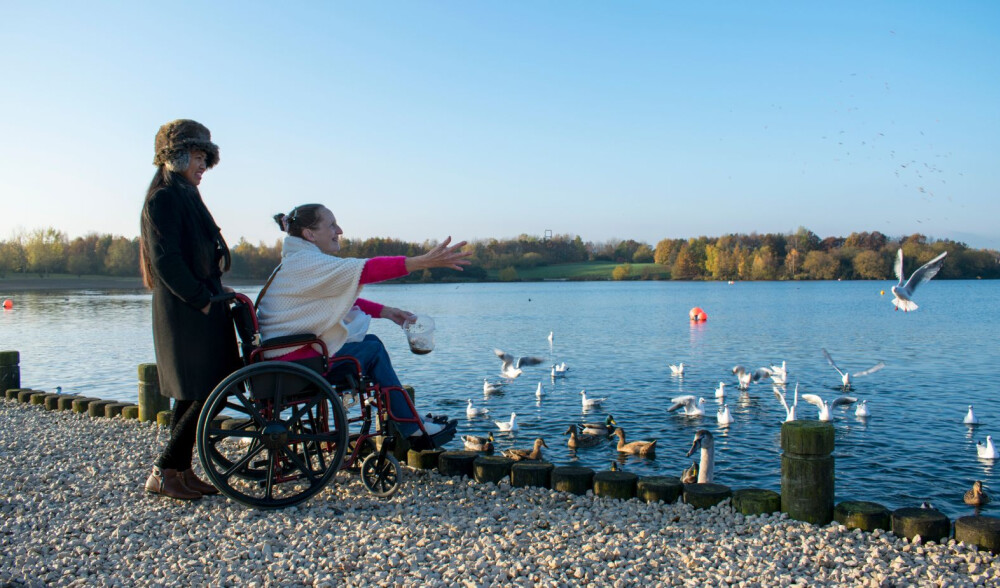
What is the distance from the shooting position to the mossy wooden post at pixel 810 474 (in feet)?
15.1

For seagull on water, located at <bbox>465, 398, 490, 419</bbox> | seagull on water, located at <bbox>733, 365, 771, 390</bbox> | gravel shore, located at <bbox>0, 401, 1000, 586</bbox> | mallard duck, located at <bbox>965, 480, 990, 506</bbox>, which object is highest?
gravel shore, located at <bbox>0, 401, 1000, 586</bbox>

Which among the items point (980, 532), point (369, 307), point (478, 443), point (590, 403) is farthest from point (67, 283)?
point (980, 532)

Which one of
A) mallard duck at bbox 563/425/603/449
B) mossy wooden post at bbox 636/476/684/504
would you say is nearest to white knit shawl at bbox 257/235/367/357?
mossy wooden post at bbox 636/476/684/504

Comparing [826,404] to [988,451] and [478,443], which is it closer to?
[988,451]

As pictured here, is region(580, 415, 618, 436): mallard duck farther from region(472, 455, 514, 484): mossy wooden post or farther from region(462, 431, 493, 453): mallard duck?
region(472, 455, 514, 484): mossy wooden post

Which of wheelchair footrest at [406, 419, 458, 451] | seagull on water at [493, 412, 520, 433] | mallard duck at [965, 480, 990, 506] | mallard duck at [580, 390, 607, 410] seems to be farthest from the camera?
mallard duck at [580, 390, 607, 410]

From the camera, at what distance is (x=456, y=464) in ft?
18.5

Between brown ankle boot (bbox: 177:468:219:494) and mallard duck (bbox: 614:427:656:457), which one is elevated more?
brown ankle boot (bbox: 177:468:219:494)

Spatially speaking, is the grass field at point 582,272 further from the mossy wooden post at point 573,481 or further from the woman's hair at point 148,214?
the woman's hair at point 148,214

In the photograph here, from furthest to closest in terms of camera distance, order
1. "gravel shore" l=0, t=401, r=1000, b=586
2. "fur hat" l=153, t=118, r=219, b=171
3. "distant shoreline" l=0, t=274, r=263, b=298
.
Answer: "distant shoreline" l=0, t=274, r=263, b=298, "fur hat" l=153, t=118, r=219, b=171, "gravel shore" l=0, t=401, r=1000, b=586

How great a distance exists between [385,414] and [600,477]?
1563 millimetres

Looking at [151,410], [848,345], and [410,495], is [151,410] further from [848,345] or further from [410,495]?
[848,345]

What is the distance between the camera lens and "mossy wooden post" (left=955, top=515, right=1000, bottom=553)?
4.11m

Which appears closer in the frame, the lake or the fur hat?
the fur hat
